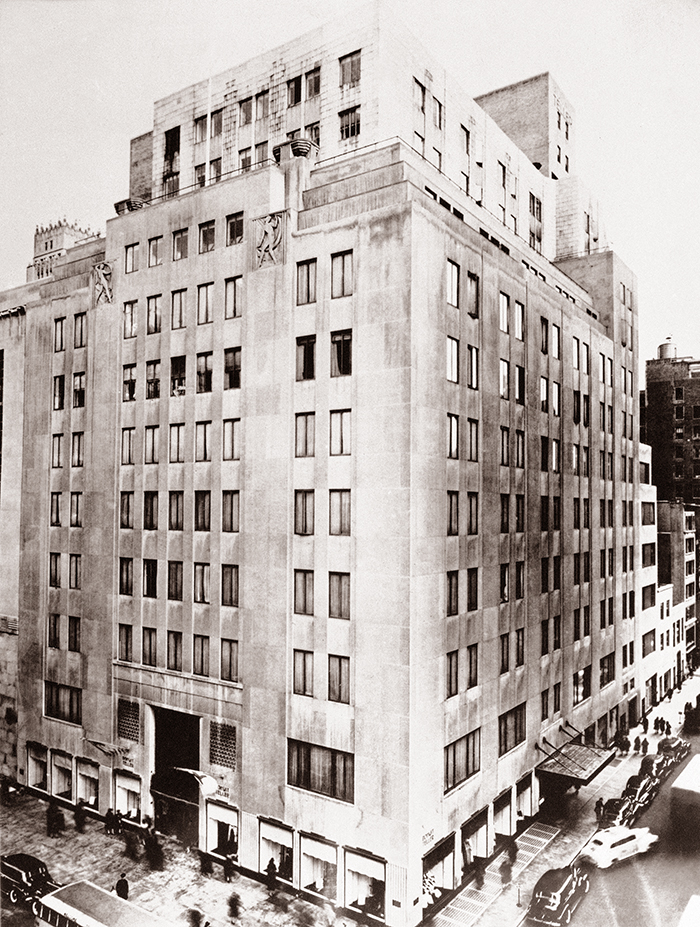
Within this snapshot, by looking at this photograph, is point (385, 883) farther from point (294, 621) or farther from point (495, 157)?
point (495, 157)

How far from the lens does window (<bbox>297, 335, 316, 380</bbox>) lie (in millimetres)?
27234

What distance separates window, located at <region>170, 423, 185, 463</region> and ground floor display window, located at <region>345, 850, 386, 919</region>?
16826mm

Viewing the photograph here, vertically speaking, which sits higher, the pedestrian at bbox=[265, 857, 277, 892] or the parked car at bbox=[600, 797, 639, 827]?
the parked car at bbox=[600, 797, 639, 827]

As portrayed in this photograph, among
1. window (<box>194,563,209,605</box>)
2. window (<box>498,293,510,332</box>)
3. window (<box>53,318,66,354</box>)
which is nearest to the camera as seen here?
window (<box>194,563,209,605</box>)

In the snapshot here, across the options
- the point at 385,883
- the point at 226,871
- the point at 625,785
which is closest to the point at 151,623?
the point at 226,871

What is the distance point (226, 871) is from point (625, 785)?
19.3 meters

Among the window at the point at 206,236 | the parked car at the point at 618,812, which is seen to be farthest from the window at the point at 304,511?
the parked car at the point at 618,812

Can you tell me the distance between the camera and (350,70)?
3042 cm

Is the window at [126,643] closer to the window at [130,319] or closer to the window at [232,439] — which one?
the window at [232,439]

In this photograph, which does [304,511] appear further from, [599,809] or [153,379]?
[599,809]

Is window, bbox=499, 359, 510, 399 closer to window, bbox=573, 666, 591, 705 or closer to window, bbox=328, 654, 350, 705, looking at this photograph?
window, bbox=328, 654, 350, 705

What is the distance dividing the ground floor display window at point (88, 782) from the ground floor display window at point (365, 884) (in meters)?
13.6

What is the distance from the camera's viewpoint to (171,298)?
3114 centimetres

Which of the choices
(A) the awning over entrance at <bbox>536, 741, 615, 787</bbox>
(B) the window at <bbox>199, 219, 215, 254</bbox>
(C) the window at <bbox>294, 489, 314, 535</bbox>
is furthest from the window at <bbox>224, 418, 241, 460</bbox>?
(A) the awning over entrance at <bbox>536, 741, 615, 787</bbox>
